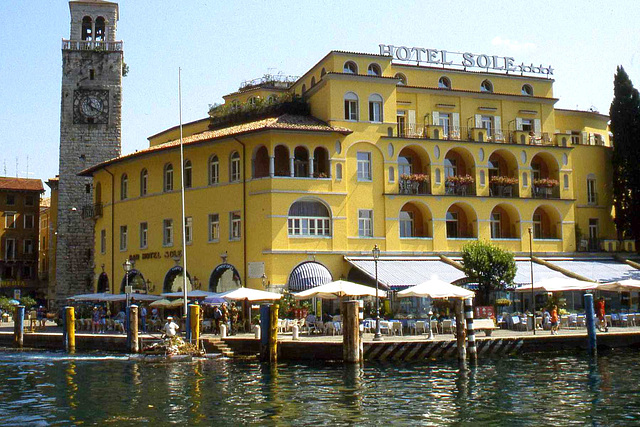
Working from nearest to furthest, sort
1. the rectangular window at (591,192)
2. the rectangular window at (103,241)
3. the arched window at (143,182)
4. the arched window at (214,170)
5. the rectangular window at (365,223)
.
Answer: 1. the rectangular window at (365,223)
2. the arched window at (214,170)
3. the arched window at (143,182)
4. the rectangular window at (591,192)
5. the rectangular window at (103,241)

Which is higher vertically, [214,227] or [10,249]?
[10,249]

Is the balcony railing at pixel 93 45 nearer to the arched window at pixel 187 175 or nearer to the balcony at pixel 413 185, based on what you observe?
the arched window at pixel 187 175

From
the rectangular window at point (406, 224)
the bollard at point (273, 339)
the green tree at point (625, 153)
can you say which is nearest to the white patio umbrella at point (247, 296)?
the bollard at point (273, 339)

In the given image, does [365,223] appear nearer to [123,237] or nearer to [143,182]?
[143,182]

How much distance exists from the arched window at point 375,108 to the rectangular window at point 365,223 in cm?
547

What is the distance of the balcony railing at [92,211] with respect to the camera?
54.3 m

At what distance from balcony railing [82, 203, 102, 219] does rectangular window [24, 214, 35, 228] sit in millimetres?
31107

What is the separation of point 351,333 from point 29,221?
68505 mm

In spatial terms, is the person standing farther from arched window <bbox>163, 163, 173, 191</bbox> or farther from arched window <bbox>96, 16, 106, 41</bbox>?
arched window <bbox>96, 16, 106, 41</bbox>

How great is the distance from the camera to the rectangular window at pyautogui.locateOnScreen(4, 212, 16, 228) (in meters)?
88.4

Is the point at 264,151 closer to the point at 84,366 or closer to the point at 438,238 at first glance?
the point at 438,238

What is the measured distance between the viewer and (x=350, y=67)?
4666 cm

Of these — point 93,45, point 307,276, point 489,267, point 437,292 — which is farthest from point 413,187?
point 93,45

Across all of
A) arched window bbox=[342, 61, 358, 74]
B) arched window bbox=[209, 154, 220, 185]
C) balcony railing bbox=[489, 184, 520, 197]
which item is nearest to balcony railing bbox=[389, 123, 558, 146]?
balcony railing bbox=[489, 184, 520, 197]
